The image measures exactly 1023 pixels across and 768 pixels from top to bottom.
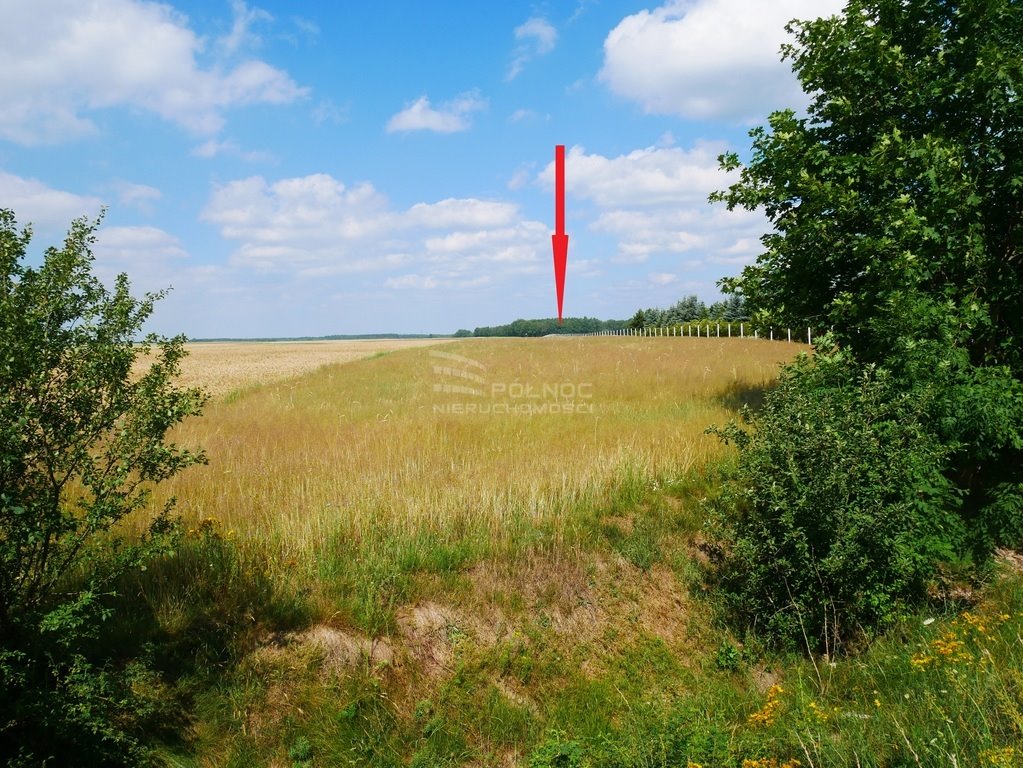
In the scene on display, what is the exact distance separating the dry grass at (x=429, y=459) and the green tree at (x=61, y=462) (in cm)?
216

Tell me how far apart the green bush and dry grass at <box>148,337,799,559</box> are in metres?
2.40

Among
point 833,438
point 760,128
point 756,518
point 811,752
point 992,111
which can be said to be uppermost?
point 760,128

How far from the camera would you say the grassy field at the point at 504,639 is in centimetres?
438

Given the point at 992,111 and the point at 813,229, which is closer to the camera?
the point at 992,111

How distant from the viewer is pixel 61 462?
163 inches

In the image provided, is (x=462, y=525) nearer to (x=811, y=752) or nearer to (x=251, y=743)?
(x=251, y=743)

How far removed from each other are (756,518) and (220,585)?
5.60 metres

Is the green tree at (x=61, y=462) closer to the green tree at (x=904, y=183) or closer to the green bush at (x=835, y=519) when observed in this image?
the green bush at (x=835, y=519)

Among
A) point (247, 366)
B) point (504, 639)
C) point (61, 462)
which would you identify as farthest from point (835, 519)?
point (247, 366)

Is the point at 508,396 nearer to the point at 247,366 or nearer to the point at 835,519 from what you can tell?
the point at 835,519

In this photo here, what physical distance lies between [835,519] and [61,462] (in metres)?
6.64

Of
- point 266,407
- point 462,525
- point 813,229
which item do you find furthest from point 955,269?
point 266,407

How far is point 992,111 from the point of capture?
8477mm

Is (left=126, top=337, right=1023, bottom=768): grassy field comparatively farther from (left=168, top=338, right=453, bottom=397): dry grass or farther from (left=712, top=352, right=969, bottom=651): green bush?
(left=168, top=338, right=453, bottom=397): dry grass
